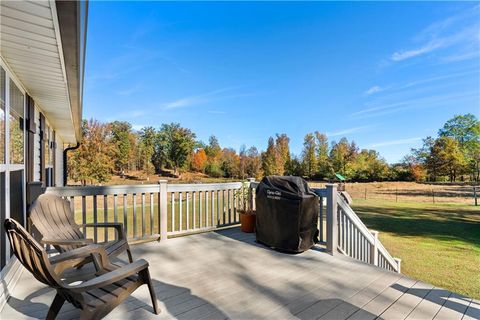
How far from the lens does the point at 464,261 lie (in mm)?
5680

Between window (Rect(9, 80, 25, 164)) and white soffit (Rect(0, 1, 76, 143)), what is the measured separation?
0.63ft

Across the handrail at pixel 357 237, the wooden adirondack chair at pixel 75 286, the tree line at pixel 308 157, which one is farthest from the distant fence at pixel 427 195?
the wooden adirondack chair at pixel 75 286

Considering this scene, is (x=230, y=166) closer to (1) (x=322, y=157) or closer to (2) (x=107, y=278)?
(1) (x=322, y=157)

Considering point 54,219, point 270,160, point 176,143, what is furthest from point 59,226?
point 176,143

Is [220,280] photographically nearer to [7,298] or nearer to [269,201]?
[269,201]

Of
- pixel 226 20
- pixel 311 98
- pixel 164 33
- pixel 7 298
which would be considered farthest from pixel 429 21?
pixel 311 98

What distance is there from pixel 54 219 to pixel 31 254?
1253mm

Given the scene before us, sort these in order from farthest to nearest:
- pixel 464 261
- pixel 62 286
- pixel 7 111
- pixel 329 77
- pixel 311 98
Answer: pixel 311 98, pixel 329 77, pixel 464 261, pixel 7 111, pixel 62 286

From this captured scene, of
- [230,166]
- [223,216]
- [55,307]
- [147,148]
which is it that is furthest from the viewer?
[230,166]

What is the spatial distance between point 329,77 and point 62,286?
21094 mm

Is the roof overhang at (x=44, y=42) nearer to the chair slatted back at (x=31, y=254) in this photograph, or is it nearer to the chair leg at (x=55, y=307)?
the chair slatted back at (x=31, y=254)

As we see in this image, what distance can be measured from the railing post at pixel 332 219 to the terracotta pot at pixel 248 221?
144 centimetres

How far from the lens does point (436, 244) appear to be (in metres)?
7.16

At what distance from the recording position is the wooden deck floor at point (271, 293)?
2.01 m
